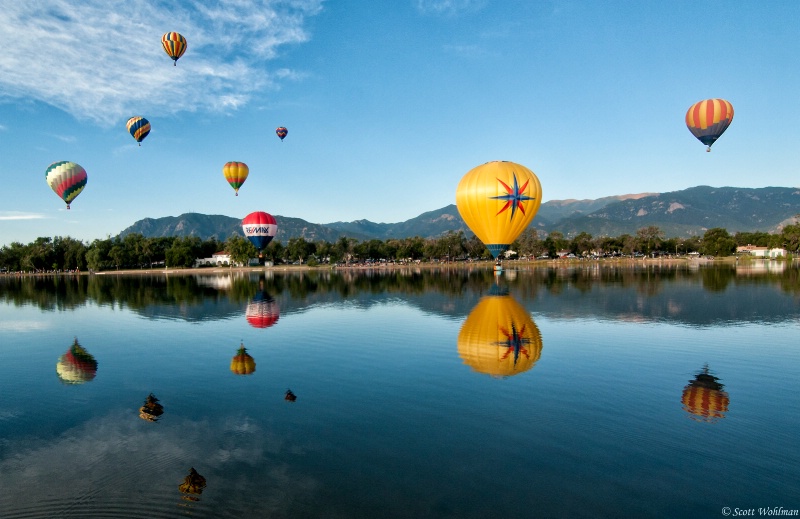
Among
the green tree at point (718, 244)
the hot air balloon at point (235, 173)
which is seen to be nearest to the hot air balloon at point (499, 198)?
the hot air balloon at point (235, 173)

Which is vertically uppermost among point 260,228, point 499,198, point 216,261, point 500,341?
point 260,228

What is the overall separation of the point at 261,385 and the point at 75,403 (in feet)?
17.3

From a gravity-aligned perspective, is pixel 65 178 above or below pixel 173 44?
below

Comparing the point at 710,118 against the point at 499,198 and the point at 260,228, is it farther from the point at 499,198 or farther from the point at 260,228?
the point at 260,228

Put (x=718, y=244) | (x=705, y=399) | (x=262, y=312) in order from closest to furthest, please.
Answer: (x=705, y=399) < (x=262, y=312) < (x=718, y=244)

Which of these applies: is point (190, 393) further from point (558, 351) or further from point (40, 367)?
→ point (558, 351)

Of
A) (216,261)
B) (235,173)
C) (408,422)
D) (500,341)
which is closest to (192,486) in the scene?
(408,422)

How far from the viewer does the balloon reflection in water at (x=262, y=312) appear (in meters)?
27.7

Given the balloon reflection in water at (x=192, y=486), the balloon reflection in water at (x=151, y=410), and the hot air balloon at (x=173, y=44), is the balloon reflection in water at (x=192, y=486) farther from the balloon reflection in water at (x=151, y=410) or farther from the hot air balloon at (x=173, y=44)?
the hot air balloon at (x=173, y=44)

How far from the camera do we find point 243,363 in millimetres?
17359

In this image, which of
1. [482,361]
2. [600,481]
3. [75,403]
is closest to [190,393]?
[75,403]

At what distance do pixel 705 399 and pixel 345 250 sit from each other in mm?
137221

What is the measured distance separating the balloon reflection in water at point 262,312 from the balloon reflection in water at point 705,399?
2111 cm

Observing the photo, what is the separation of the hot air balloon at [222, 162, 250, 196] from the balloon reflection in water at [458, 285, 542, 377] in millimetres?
47750
